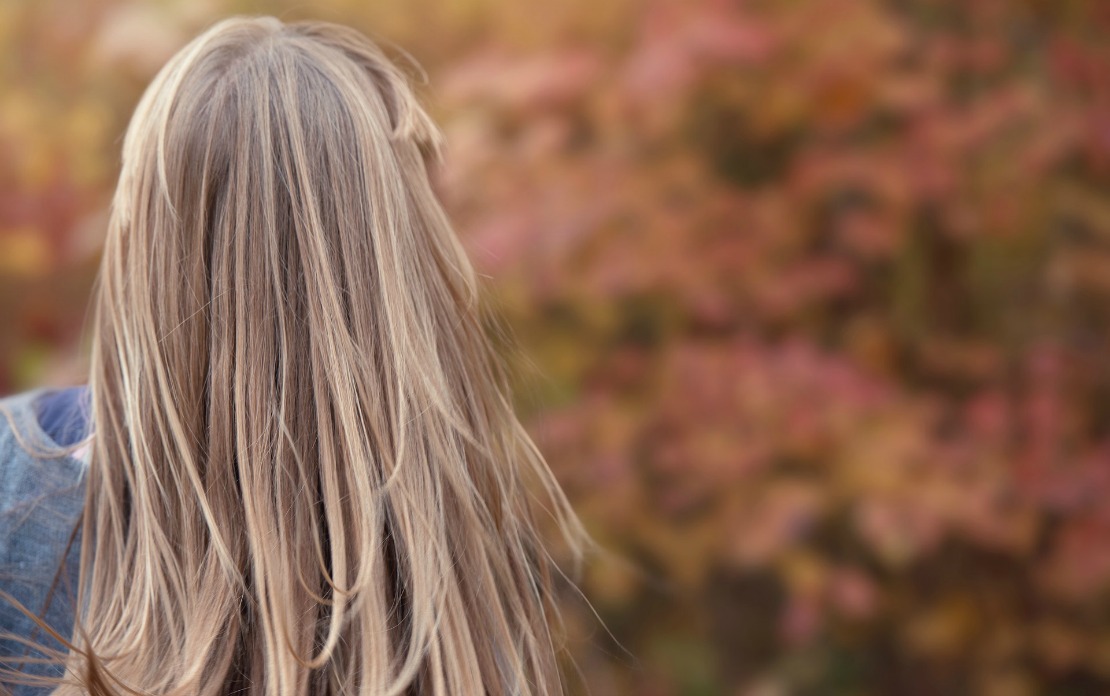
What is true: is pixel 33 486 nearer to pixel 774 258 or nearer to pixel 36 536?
pixel 36 536

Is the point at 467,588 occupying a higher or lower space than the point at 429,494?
lower

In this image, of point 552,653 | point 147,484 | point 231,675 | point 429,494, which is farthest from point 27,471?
point 552,653

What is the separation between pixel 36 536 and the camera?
1.03 metres

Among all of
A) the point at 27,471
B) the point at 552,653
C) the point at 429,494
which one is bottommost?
the point at 552,653

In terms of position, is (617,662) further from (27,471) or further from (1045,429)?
(27,471)

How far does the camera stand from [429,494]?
1011mm

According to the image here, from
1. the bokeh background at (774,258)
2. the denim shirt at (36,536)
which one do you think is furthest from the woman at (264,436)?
the bokeh background at (774,258)

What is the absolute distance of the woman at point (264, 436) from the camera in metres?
0.96

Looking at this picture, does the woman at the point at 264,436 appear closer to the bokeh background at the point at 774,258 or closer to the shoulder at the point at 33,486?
the shoulder at the point at 33,486

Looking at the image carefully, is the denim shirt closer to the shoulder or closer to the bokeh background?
the shoulder

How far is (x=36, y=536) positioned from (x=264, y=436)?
27 cm

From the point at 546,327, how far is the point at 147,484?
1.31 meters

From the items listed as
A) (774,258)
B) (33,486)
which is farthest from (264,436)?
(774,258)

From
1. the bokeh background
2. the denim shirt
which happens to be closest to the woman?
the denim shirt
